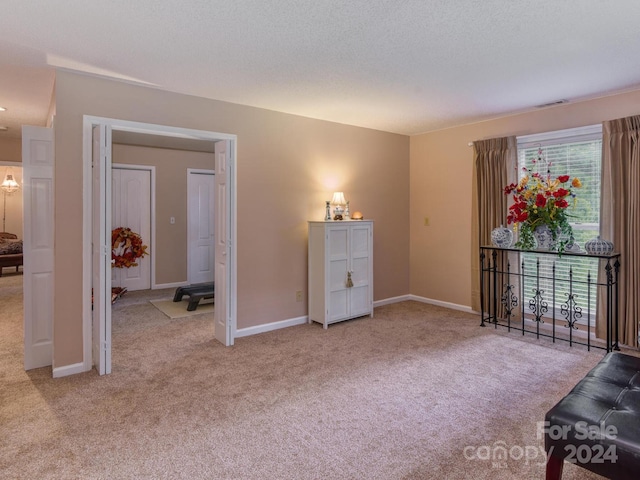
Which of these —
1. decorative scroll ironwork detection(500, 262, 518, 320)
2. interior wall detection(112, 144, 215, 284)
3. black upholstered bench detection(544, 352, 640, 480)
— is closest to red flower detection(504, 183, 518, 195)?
decorative scroll ironwork detection(500, 262, 518, 320)

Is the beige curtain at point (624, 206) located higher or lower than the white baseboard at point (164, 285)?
higher

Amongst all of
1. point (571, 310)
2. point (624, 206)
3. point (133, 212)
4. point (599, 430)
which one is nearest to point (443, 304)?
point (571, 310)

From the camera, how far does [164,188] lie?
6742 millimetres

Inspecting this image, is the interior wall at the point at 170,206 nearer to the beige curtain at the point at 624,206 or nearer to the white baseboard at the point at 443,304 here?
the white baseboard at the point at 443,304

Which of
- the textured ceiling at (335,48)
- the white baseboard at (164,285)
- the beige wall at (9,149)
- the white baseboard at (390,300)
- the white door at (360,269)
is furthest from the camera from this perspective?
the white baseboard at (164,285)

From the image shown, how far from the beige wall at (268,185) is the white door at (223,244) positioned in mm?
201

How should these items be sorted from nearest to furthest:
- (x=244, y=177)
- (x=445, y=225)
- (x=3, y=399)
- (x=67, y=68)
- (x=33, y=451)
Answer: (x=33, y=451) < (x=3, y=399) < (x=67, y=68) < (x=244, y=177) < (x=445, y=225)

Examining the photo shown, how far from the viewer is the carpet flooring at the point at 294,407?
1.98 meters


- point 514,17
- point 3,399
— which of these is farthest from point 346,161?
point 3,399

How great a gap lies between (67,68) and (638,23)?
405 cm

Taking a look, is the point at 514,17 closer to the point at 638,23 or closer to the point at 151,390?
the point at 638,23

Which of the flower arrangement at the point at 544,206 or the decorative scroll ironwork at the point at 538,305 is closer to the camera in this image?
the flower arrangement at the point at 544,206

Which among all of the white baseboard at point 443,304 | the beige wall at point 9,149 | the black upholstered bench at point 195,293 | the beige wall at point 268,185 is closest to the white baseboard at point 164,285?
the black upholstered bench at point 195,293

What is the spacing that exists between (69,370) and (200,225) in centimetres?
416
